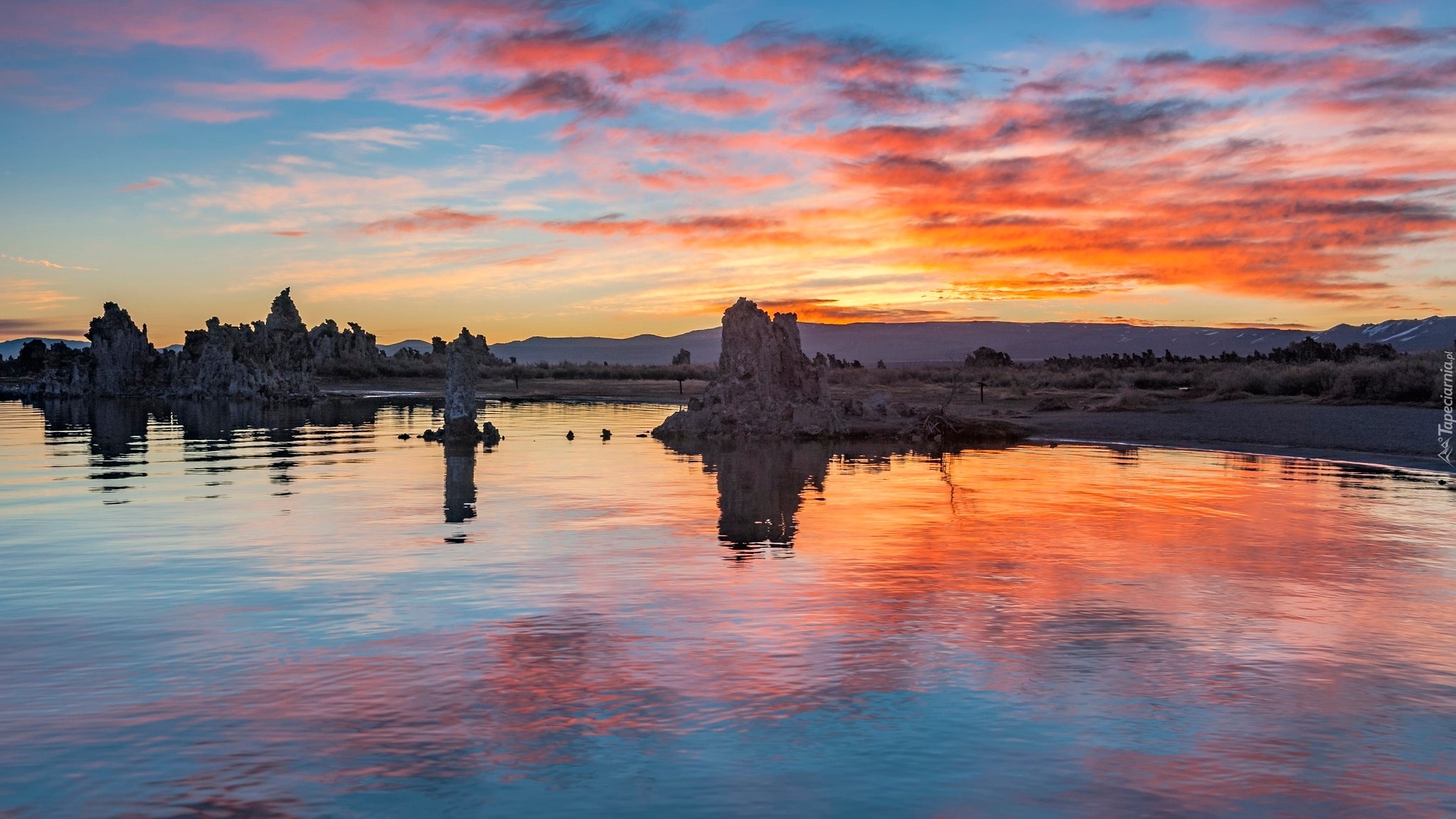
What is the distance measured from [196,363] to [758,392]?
2187 inches

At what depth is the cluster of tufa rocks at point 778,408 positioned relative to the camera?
36.2 metres

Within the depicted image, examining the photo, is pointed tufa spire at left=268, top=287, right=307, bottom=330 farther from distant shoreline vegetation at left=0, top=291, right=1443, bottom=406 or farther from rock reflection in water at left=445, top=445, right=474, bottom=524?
rock reflection in water at left=445, top=445, right=474, bottom=524

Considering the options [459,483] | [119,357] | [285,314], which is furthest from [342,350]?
[459,483]

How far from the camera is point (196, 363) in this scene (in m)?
75.1

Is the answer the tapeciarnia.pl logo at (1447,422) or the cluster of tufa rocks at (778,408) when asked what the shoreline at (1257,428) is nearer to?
the tapeciarnia.pl logo at (1447,422)

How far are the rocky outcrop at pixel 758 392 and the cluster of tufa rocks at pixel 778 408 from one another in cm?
2

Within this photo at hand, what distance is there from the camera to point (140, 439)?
3753 centimetres

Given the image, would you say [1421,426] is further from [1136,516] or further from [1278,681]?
[1278,681]

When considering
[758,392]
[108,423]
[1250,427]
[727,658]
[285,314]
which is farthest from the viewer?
[285,314]

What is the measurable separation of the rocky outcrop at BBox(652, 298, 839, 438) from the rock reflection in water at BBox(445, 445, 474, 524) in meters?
8.22

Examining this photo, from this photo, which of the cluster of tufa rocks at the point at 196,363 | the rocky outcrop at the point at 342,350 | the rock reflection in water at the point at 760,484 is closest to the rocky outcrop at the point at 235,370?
the cluster of tufa rocks at the point at 196,363

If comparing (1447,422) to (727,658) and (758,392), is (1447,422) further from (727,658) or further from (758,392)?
(727,658)

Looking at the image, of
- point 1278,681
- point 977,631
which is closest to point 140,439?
point 977,631

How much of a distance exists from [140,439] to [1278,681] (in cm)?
3871
